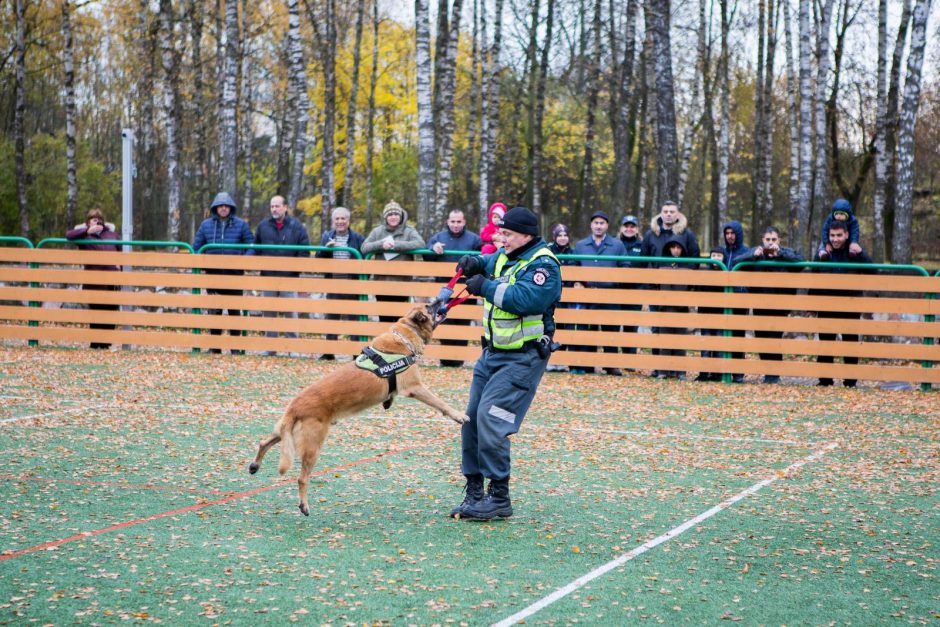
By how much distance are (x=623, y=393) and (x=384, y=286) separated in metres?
4.12

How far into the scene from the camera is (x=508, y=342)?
6.33m

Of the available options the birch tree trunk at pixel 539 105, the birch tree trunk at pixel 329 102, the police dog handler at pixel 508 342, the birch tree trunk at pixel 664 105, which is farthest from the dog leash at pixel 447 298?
the birch tree trunk at pixel 539 105

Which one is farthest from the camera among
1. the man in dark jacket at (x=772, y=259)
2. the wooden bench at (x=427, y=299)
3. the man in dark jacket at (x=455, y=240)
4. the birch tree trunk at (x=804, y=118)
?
the birch tree trunk at (x=804, y=118)

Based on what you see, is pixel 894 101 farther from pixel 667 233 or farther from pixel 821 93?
pixel 667 233

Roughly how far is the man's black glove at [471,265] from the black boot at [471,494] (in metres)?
1.29

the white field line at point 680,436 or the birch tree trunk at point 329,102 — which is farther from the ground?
the birch tree trunk at point 329,102

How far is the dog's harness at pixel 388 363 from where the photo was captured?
6.55 meters

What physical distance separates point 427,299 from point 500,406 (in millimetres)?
8226

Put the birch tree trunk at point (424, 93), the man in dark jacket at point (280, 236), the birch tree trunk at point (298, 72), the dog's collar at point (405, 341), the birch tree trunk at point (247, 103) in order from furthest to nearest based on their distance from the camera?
the birch tree trunk at point (247, 103) → the birch tree trunk at point (298, 72) → the birch tree trunk at point (424, 93) → the man in dark jacket at point (280, 236) → the dog's collar at point (405, 341)

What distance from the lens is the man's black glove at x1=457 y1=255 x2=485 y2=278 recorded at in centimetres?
638

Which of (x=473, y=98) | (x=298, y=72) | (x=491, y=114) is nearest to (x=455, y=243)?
(x=298, y=72)

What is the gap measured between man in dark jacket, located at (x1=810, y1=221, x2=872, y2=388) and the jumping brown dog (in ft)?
27.2

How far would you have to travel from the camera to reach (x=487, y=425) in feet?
20.5

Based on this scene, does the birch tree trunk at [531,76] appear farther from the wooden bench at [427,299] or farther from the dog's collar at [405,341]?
the dog's collar at [405,341]
